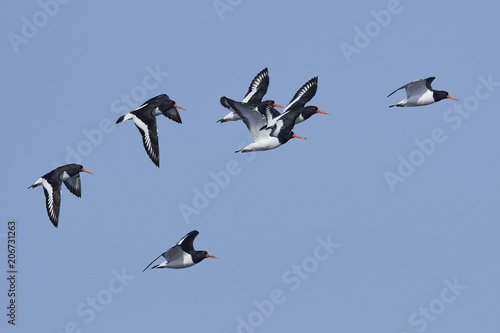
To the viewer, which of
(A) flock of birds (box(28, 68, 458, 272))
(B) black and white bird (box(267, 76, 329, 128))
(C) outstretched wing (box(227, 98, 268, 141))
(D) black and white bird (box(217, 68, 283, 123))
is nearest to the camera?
(C) outstretched wing (box(227, 98, 268, 141))

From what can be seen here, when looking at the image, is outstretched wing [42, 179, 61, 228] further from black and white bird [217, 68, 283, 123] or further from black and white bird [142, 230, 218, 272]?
black and white bird [217, 68, 283, 123]

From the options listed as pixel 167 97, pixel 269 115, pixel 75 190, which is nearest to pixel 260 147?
pixel 269 115

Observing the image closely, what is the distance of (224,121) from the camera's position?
27.3m

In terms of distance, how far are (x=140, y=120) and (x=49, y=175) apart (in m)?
3.18

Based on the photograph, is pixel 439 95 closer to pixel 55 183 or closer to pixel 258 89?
pixel 258 89

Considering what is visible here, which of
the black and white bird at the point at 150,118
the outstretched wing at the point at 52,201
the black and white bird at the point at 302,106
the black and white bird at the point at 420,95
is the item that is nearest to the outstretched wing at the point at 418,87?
the black and white bird at the point at 420,95

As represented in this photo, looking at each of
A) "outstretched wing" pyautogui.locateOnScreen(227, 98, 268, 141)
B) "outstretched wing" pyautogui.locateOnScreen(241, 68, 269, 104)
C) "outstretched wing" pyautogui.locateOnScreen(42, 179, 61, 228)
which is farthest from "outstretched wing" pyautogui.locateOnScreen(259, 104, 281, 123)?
"outstretched wing" pyautogui.locateOnScreen(42, 179, 61, 228)

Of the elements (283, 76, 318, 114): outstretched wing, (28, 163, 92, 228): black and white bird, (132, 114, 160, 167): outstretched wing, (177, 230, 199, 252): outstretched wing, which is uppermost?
(28, 163, 92, 228): black and white bird

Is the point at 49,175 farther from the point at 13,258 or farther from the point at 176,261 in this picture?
the point at 176,261

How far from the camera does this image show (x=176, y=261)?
23984 millimetres

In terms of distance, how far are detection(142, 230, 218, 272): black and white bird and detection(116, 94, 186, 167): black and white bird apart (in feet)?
7.46

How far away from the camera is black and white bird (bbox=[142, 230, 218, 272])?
23.8m

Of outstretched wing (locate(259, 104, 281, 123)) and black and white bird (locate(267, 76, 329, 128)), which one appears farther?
black and white bird (locate(267, 76, 329, 128))

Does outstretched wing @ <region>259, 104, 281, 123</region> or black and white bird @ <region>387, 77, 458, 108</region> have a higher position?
outstretched wing @ <region>259, 104, 281, 123</region>
